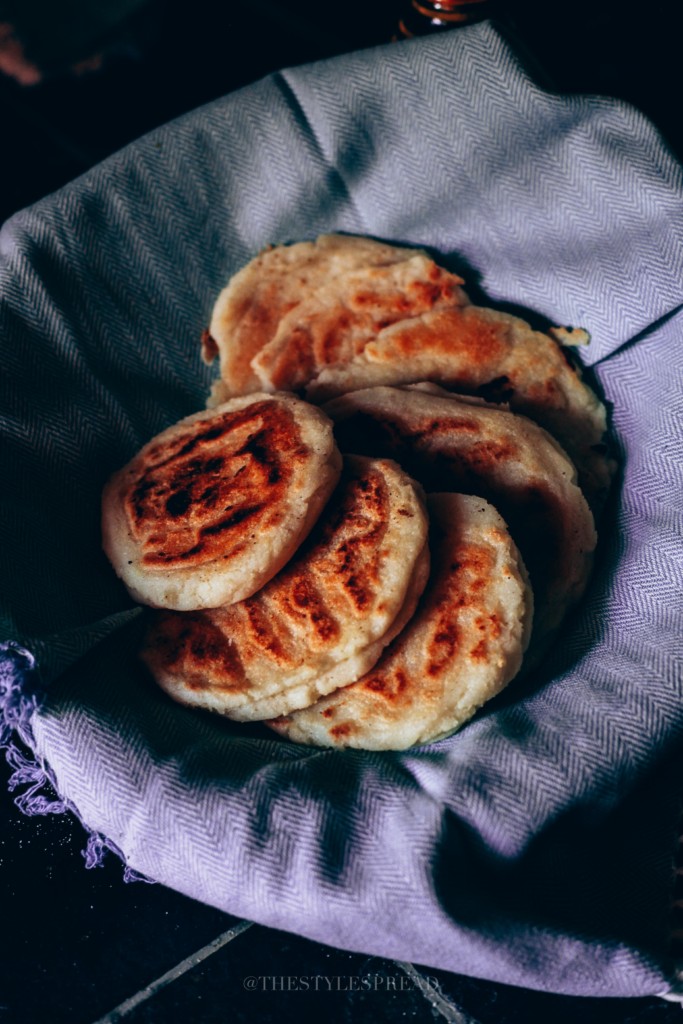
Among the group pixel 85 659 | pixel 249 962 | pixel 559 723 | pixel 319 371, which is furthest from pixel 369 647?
pixel 319 371

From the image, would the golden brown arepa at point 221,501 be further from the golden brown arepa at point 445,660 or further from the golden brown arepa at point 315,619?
the golden brown arepa at point 445,660

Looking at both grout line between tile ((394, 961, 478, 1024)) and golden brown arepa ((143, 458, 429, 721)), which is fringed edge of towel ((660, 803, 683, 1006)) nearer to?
grout line between tile ((394, 961, 478, 1024))

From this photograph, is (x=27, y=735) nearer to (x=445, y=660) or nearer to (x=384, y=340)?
(x=445, y=660)

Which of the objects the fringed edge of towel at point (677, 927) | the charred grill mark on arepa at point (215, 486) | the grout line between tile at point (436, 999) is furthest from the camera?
the charred grill mark on arepa at point (215, 486)

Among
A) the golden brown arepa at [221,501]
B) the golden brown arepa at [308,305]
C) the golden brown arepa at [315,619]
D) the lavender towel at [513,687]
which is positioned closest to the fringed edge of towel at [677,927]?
the lavender towel at [513,687]

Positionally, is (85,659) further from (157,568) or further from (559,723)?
(559,723)

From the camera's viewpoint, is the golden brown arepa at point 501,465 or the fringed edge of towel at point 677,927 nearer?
the fringed edge of towel at point 677,927
